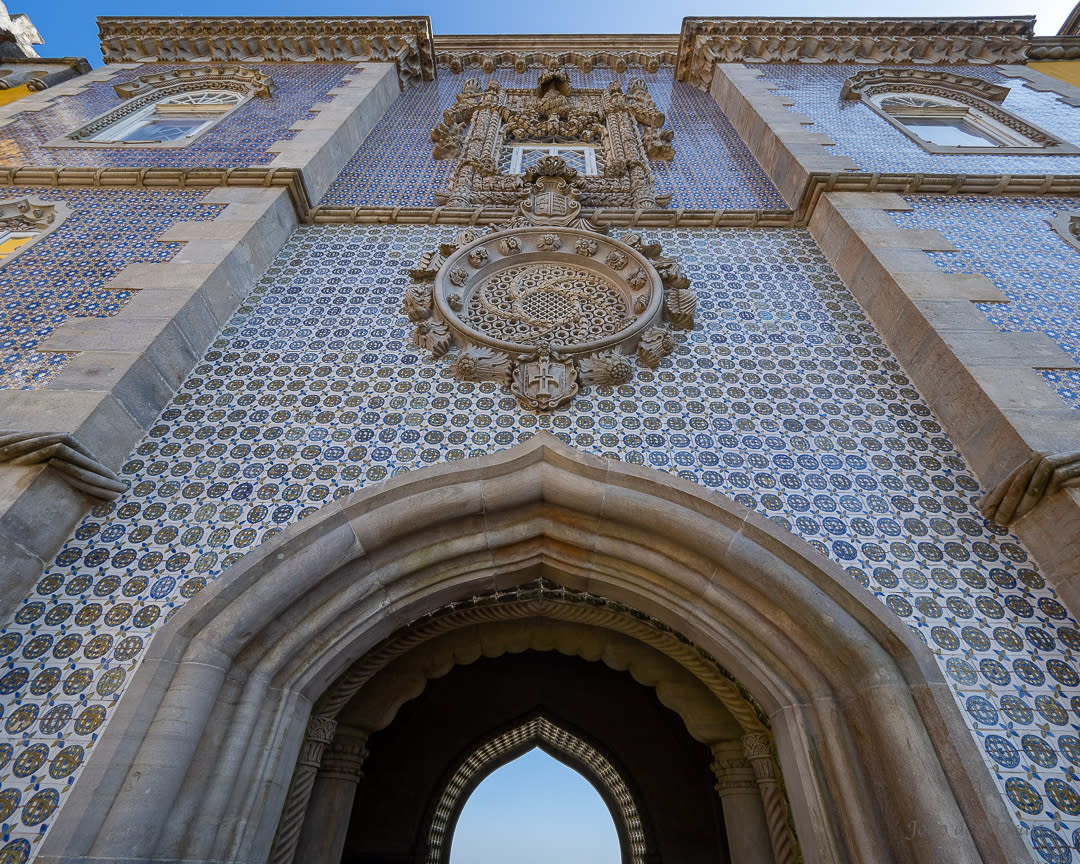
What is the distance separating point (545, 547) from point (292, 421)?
2016 mm

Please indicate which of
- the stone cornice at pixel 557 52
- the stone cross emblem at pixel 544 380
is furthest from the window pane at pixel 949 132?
the stone cross emblem at pixel 544 380

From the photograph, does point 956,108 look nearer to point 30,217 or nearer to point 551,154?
point 551,154

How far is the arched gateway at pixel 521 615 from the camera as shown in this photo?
260 cm

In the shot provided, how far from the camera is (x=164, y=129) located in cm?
812

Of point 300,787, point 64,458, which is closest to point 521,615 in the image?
point 300,787

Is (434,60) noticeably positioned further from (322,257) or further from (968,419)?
(968,419)

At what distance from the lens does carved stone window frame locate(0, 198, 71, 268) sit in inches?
218

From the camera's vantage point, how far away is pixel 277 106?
→ 27.1 ft

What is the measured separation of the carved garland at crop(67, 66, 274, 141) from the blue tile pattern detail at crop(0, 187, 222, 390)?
3608 millimetres

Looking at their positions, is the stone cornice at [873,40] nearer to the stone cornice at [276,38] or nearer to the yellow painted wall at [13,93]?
the stone cornice at [276,38]

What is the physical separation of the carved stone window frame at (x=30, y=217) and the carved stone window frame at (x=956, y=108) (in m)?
9.65

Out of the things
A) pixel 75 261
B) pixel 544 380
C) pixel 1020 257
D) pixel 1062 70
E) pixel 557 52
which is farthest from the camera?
pixel 557 52

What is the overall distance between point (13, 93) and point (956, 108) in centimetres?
1478

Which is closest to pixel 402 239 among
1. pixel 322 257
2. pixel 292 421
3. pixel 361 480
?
pixel 322 257
